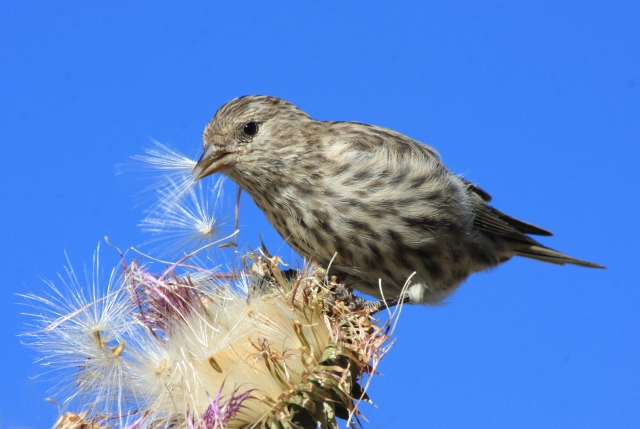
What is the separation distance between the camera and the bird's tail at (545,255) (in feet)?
22.3

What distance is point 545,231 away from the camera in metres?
6.86

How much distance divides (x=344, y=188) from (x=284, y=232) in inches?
21.0

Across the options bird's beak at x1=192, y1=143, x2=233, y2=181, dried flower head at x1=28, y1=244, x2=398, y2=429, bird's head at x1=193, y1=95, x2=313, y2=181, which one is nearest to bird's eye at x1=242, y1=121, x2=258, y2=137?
bird's head at x1=193, y1=95, x2=313, y2=181

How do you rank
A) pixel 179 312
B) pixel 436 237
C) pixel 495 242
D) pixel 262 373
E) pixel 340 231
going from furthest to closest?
pixel 495 242
pixel 436 237
pixel 340 231
pixel 179 312
pixel 262 373

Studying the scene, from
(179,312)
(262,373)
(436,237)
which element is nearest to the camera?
(262,373)

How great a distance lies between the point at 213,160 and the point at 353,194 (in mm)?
1057

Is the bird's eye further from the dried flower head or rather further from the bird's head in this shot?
the dried flower head

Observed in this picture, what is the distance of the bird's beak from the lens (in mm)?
5496

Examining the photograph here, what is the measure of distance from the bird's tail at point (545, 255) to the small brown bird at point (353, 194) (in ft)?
2.59

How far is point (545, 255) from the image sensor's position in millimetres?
6848

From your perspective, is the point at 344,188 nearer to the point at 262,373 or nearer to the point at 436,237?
the point at 436,237

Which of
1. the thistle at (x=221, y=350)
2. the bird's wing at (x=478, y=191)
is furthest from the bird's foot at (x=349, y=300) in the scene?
the bird's wing at (x=478, y=191)

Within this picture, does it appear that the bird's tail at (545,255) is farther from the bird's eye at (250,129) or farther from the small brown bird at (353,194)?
the bird's eye at (250,129)

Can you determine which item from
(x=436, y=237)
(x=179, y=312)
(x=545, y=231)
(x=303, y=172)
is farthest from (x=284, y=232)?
(x=545, y=231)
